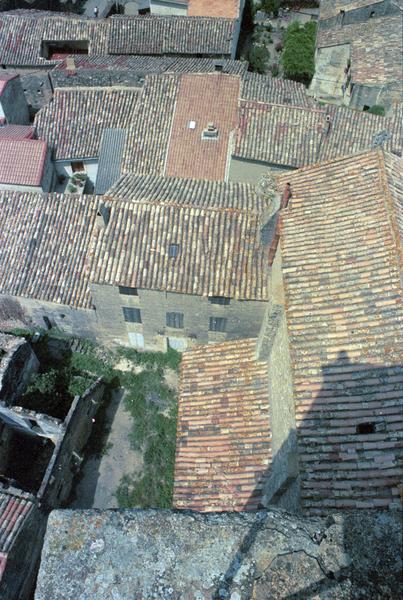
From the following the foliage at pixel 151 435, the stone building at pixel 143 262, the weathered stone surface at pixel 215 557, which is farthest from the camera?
the foliage at pixel 151 435

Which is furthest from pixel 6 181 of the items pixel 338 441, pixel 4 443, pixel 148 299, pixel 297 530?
pixel 297 530

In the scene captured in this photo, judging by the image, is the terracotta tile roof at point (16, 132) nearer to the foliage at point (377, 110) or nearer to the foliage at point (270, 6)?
the foliage at point (377, 110)

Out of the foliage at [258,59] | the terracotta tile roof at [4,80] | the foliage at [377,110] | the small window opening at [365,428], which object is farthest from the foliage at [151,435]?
the foliage at [258,59]

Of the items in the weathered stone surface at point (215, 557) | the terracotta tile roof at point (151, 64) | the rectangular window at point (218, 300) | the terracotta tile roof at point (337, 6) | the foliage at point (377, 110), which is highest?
the terracotta tile roof at point (337, 6)

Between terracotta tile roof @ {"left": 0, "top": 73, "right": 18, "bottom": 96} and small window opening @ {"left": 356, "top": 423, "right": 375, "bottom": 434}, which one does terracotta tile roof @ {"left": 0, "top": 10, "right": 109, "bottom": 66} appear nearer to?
terracotta tile roof @ {"left": 0, "top": 73, "right": 18, "bottom": 96}

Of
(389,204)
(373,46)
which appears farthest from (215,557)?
(373,46)

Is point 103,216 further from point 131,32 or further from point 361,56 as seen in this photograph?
point 131,32

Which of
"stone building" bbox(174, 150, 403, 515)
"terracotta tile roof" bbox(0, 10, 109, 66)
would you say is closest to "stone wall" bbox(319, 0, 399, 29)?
"terracotta tile roof" bbox(0, 10, 109, 66)
